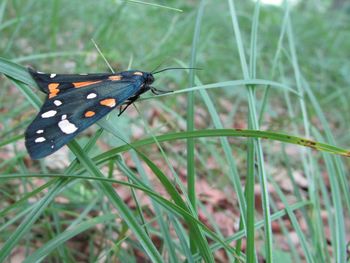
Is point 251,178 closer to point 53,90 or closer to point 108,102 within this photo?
point 108,102

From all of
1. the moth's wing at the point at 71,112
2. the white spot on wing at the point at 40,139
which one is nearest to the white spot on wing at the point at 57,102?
the moth's wing at the point at 71,112

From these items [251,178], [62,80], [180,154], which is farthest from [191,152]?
[180,154]

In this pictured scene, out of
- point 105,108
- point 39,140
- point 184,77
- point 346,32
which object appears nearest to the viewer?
point 39,140

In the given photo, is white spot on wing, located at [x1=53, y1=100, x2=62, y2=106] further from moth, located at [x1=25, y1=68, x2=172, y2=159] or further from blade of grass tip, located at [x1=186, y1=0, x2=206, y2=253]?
blade of grass tip, located at [x1=186, y1=0, x2=206, y2=253]

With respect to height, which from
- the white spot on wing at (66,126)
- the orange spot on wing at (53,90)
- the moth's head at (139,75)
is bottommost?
the white spot on wing at (66,126)

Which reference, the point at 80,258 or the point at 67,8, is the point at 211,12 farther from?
the point at 80,258

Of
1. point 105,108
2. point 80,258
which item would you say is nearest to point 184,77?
point 80,258

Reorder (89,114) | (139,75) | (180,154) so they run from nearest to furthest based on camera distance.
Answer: (89,114), (139,75), (180,154)

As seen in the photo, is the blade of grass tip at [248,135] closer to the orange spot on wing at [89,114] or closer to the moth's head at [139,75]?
the orange spot on wing at [89,114]
